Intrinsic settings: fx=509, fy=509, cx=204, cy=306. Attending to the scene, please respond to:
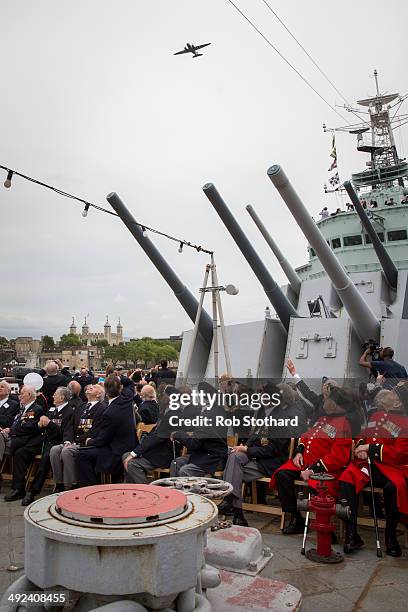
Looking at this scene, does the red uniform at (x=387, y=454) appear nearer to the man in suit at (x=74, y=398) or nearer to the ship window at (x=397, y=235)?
the man in suit at (x=74, y=398)

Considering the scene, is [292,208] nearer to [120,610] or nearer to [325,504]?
[325,504]

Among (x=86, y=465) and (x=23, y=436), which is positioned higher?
(x=23, y=436)

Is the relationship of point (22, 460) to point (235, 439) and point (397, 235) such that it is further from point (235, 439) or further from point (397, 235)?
point (397, 235)

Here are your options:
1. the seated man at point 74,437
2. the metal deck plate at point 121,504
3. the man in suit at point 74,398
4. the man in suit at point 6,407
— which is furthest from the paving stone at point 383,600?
the man in suit at point 6,407

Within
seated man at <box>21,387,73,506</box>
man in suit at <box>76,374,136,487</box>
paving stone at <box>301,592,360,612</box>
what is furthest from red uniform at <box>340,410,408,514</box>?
seated man at <box>21,387,73,506</box>

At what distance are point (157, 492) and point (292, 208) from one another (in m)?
6.25

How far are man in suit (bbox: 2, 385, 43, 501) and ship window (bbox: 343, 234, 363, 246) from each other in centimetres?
1169

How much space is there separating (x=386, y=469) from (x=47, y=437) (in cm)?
342

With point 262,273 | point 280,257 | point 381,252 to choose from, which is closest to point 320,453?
point 262,273

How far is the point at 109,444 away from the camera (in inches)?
187

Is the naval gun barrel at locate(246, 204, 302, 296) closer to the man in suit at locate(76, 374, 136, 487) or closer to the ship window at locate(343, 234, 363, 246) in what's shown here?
the ship window at locate(343, 234, 363, 246)

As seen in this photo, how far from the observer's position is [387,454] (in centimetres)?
377

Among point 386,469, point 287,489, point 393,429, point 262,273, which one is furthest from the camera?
point 262,273

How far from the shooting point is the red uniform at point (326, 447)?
4012mm
